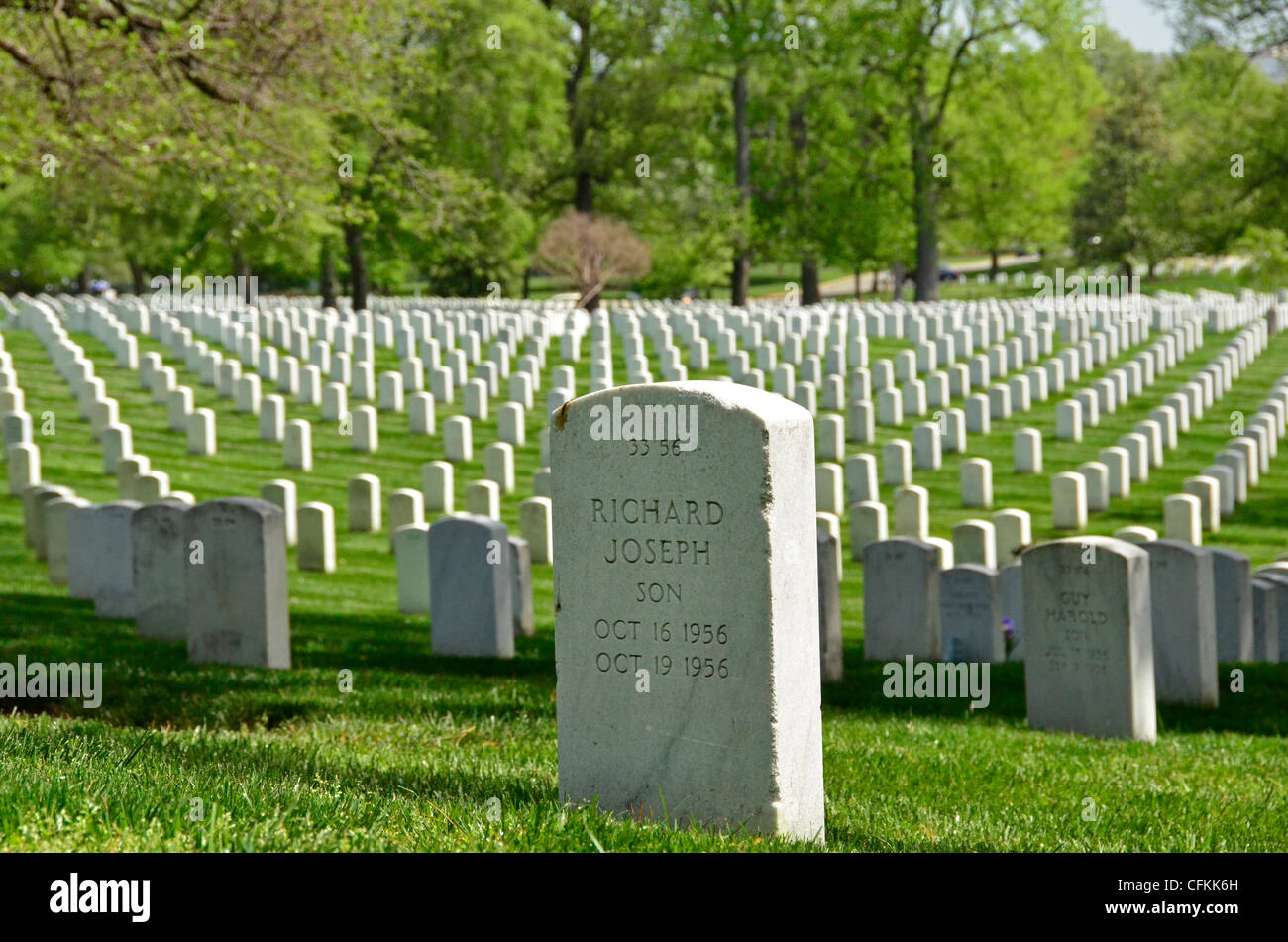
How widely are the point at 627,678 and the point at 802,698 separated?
0.63 meters

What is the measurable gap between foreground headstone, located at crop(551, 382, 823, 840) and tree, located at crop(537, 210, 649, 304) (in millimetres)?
41032

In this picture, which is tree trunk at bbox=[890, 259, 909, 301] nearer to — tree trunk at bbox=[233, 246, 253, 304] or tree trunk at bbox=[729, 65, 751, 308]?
tree trunk at bbox=[729, 65, 751, 308]

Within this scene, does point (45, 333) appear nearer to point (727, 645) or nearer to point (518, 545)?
point (518, 545)

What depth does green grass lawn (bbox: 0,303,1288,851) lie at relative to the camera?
15.2ft

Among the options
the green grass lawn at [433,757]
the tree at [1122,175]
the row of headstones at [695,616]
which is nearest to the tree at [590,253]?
the tree at [1122,175]

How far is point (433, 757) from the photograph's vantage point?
6941 millimetres

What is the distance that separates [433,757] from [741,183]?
1701 inches

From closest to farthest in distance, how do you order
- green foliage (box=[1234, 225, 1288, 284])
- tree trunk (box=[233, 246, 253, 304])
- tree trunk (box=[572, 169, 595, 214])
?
green foliage (box=[1234, 225, 1288, 284])
tree trunk (box=[572, 169, 595, 214])
tree trunk (box=[233, 246, 253, 304])

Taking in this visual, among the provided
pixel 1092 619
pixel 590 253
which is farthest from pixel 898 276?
pixel 1092 619

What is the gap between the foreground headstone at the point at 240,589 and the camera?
1025cm

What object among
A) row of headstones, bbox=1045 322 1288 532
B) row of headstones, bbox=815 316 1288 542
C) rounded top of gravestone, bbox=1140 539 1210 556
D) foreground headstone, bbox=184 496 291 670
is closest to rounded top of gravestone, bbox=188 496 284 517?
foreground headstone, bbox=184 496 291 670

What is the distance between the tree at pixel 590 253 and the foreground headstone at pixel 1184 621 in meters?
37.0
